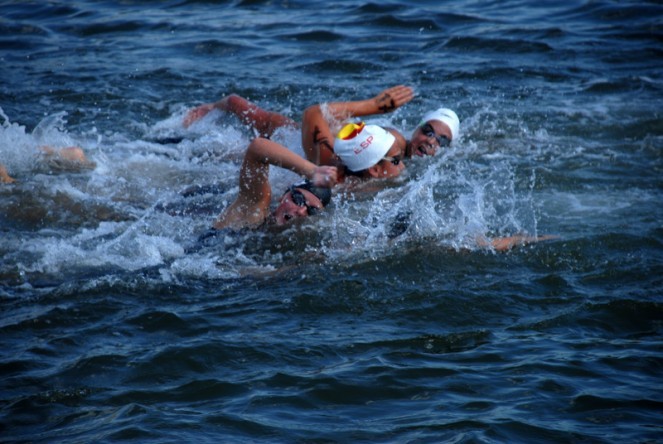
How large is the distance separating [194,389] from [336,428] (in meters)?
0.95

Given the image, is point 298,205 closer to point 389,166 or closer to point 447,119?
point 389,166

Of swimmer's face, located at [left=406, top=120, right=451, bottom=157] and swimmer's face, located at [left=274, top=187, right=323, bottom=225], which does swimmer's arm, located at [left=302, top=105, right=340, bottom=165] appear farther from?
swimmer's face, located at [left=274, top=187, right=323, bottom=225]

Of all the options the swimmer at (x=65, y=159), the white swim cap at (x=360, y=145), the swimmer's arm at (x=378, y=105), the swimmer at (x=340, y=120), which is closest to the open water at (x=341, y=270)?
the swimmer at (x=65, y=159)

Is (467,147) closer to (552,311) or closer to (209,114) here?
(209,114)

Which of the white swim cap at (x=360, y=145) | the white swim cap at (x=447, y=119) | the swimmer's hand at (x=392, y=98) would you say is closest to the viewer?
the white swim cap at (x=360, y=145)

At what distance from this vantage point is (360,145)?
8352 mm

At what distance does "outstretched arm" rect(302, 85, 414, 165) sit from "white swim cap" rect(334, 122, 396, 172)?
0.72 feet

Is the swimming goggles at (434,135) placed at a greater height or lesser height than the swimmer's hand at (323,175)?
lesser

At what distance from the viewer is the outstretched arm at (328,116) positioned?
863cm

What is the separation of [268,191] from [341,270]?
109 cm

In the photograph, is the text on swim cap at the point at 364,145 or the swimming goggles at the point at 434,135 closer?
the text on swim cap at the point at 364,145

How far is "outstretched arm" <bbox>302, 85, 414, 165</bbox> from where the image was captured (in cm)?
863

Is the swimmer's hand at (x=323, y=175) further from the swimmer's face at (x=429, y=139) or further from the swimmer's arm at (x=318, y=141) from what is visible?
the swimmer's face at (x=429, y=139)

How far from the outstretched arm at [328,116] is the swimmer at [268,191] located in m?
1.19
